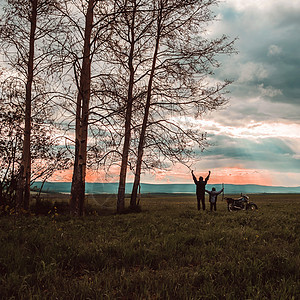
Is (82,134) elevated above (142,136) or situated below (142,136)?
below

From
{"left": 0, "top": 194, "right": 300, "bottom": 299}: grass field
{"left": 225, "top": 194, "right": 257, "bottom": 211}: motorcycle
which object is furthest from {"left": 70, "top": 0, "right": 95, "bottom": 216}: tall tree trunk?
{"left": 225, "top": 194, "right": 257, "bottom": 211}: motorcycle

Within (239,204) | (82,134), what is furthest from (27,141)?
(239,204)

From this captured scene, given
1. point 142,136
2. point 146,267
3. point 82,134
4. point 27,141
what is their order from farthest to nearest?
point 142,136
point 27,141
point 82,134
point 146,267

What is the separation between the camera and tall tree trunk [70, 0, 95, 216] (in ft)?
38.5

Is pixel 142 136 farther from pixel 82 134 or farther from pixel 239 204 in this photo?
pixel 239 204

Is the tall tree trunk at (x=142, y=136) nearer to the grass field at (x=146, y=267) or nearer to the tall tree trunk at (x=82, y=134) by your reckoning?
the tall tree trunk at (x=82, y=134)

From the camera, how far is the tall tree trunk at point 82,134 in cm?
1173

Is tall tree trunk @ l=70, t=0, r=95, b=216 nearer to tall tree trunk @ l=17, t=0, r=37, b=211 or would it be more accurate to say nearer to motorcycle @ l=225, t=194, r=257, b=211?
tall tree trunk @ l=17, t=0, r=37, b=211

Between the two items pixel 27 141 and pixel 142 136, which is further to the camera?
pixel 142 136

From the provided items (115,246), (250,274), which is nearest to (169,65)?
(115,246)

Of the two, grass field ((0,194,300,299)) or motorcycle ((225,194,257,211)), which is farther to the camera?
motorcycle ((225,194,257,211))

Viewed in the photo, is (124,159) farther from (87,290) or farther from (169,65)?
(87,290)

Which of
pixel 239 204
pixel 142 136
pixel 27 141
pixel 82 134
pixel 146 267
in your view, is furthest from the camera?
pixel 239 204

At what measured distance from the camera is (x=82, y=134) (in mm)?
11719
